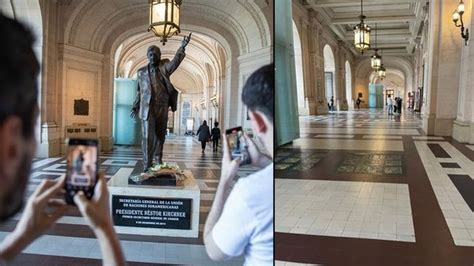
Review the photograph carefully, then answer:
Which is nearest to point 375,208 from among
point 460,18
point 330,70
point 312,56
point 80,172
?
point 80,172

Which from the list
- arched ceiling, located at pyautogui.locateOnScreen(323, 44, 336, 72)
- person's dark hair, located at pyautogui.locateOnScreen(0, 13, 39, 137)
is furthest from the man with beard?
arched ceiling, located at pyautogui.locateOnScreen(323, 44, 336, 72)

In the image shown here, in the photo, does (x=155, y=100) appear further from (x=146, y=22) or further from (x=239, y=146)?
(x=239, y=146)

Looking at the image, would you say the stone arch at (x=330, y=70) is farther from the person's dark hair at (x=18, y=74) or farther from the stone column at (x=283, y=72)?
the person's dark hair at (x=18, y=74)

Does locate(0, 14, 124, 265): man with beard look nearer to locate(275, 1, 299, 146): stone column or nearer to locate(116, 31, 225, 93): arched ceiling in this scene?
locate(275, 1, 299, 146): stone column

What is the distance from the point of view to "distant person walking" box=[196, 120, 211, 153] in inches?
75.4

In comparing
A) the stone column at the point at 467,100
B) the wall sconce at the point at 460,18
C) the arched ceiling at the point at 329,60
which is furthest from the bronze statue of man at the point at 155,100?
the arched ceiling at the point at 329,60

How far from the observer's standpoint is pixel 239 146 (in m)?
1.29

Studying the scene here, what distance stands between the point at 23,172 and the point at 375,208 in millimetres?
3609

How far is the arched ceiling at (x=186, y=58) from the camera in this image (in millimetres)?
2080

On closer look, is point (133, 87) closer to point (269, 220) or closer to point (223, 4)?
point (223, 4)

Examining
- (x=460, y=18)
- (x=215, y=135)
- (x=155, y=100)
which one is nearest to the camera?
(x=215, y=135)

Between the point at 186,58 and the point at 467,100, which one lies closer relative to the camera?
the point at 186,58

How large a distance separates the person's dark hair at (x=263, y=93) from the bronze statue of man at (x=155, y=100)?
3.10 ft

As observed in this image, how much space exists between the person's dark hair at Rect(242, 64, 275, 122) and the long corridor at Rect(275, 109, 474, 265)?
0.67 feet
